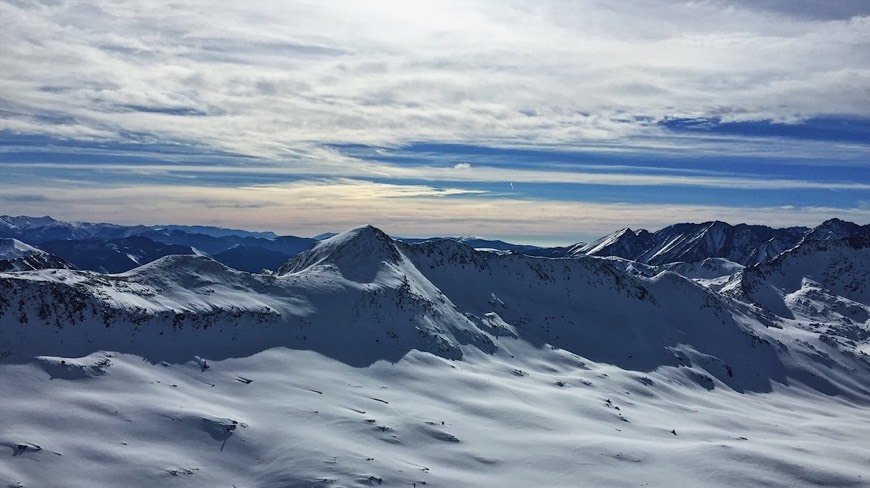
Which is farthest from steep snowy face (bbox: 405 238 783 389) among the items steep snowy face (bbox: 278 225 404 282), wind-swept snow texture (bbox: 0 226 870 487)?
steep snowy face (bbox: 278 225 404 282)

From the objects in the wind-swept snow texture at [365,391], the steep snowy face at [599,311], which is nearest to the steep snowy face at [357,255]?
the wind-swept snow texture at [365,391]

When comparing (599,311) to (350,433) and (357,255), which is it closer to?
(357,255)

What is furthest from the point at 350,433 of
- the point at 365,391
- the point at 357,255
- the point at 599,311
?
the point at 599,311

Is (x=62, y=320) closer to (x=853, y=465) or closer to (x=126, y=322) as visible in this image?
(x=126, y=322)

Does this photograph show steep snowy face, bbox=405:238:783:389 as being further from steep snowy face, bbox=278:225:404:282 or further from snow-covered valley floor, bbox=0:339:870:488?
snow-covered valley floor, bbox=0:339:870:488

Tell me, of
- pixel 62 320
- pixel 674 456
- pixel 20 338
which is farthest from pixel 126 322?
pixel 674 456

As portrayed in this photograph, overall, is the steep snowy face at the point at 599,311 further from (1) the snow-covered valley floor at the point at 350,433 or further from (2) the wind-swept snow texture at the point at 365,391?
(1) the snow-covered valley floor at the point at 350,433
